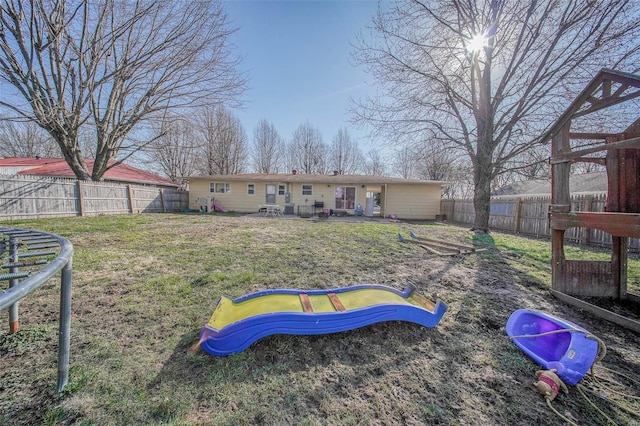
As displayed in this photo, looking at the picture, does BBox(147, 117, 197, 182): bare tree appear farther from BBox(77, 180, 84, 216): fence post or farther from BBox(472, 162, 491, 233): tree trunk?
BBox(472, 162, 491, 233): tree trunk

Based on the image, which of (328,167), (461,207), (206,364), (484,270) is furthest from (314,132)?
(206,364)

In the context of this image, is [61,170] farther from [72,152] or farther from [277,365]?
[277,365]

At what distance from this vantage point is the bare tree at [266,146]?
3189cm

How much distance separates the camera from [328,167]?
3388 centimetres

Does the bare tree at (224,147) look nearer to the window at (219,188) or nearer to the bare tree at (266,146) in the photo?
the bare tree at (266,146)

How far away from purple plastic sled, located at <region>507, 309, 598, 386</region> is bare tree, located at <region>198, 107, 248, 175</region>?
Answer: 1181 inches

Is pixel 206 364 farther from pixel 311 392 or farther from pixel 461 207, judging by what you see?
pixel 461 207

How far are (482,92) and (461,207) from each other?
8.40 metres

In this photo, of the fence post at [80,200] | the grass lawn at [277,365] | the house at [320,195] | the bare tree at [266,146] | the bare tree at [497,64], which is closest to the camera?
Answer: the grass lawn at [277,365]

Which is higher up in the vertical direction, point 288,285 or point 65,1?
point 65,1

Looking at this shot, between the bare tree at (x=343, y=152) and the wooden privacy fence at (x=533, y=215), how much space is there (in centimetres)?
2022

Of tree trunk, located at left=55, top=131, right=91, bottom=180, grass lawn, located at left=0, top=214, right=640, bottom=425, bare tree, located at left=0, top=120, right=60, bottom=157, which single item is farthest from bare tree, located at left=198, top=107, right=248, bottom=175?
grass lawn, located at left=0, top=214, right=640, bottom=425

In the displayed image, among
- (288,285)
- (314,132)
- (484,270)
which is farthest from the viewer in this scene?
(314,132)

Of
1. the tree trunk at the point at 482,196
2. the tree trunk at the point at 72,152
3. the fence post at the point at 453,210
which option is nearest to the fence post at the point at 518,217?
the tree trunk at the point at 482,196
